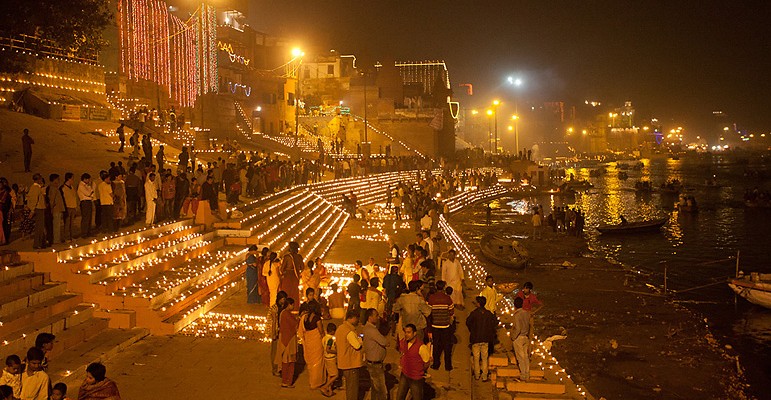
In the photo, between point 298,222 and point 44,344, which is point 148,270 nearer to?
point 44,344

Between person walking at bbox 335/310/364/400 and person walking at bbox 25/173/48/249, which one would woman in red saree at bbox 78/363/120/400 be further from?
person walking at bbox 25/173/48/249

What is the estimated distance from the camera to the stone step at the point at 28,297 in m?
9.51

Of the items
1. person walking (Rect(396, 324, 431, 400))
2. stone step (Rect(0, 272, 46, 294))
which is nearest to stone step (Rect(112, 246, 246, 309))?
stone step (Rect(0, 272, 46, 294))

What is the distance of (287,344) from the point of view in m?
9.30

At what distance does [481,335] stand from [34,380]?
616cm

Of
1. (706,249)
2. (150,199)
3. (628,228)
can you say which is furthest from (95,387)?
(628,228)

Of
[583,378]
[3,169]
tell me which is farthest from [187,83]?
[583,378]

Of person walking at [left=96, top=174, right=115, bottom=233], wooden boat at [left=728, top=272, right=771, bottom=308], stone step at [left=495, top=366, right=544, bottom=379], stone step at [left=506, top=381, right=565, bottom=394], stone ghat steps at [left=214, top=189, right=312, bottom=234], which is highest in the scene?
person walking at [left=96, top=174, right=115, bottom=233]

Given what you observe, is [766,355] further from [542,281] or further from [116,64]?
[116,64]

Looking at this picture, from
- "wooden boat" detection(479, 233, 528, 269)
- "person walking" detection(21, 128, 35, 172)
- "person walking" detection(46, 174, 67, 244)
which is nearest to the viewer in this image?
"person walking" detection(46, 174, 67, 244)

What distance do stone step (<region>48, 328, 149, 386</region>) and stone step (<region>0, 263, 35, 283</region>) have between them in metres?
1.61

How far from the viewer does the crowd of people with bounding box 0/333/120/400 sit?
645cm

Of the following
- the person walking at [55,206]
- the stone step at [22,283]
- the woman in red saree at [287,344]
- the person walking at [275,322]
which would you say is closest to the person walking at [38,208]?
the person walking at [55,206]

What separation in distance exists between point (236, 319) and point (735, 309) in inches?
640
